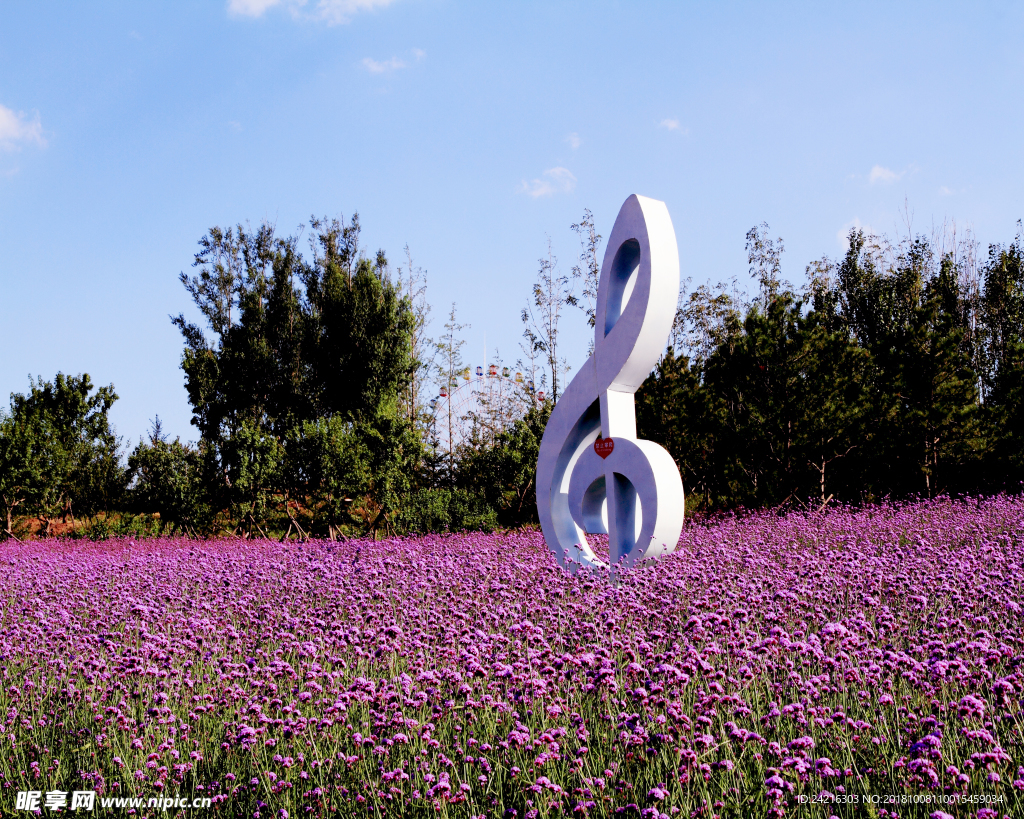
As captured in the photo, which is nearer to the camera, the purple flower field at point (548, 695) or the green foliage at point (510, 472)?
the purple flower field at point (548, 695)

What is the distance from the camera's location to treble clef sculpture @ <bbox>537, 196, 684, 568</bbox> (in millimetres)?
8383

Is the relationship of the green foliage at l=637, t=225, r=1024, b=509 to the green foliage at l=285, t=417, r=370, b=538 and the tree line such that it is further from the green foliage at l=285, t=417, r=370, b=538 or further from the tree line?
the green foliage at l=285, t=417, r=370, b=538

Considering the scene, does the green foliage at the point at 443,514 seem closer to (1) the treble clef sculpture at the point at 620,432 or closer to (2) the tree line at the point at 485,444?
(2) the tree line at the point at 485,444

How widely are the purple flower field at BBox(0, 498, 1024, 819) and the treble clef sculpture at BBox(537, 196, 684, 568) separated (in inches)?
64.5

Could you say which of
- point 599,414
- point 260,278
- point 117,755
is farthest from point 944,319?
point 117,755

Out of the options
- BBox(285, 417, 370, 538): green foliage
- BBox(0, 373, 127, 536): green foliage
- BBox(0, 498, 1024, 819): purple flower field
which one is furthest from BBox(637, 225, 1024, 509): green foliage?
BBox(0, 373, 127, 536): green foliage

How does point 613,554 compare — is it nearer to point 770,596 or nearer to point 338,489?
point 770,596

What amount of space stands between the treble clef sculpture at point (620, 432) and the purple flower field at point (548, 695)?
64.5 inches

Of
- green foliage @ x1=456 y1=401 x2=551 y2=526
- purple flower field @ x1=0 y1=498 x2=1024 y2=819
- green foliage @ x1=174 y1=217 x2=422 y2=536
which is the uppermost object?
green foliage @ x1=174 y1=217 x2=422 y2=536

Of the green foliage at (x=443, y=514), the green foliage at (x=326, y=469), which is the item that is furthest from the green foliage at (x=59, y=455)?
the green foliage at (x=443, y=514)

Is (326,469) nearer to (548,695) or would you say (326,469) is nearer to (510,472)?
(510,472)

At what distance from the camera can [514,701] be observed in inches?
149

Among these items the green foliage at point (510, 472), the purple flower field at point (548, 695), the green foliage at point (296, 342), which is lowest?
the purple flower field at point (548, 695)

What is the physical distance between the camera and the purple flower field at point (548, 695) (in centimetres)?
292
